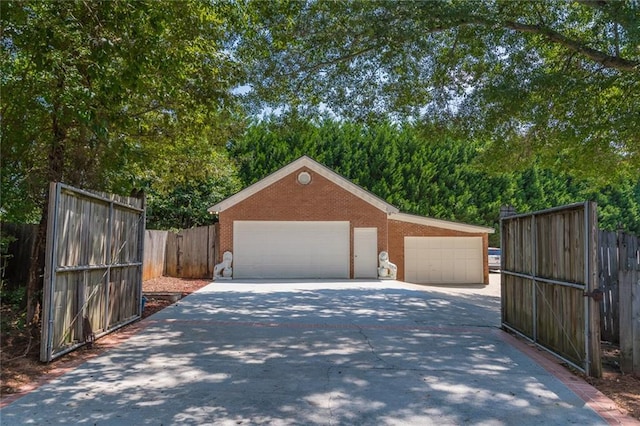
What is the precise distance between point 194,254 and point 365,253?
7.01 m

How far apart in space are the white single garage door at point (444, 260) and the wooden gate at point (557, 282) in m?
13.6

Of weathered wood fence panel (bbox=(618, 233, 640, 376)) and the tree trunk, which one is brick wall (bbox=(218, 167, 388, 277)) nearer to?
the tree trunk

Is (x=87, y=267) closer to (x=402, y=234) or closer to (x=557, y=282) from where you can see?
(x=557, y=282)

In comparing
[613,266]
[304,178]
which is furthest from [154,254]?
[613,266]

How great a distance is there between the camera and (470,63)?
38.1 feet

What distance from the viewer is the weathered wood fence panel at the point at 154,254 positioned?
16547 mm

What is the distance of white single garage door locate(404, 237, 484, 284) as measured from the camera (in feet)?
74.1

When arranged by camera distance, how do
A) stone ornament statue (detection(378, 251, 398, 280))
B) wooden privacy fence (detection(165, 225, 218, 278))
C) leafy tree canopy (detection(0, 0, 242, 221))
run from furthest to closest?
1. wooden privacy fence (detection(165, 225, 218, 278))
2. stone ornament statue (detection(378, 251, 398, 280))
3. leafy tree canopy (detection(0, 0, 242, 221))

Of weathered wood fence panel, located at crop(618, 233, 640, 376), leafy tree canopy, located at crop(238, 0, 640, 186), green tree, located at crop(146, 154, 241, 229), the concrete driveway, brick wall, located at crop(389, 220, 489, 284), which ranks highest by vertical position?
leafy tree canopy, located at crop(238, 0, 640, 186)

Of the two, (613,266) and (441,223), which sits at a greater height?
(441,223)

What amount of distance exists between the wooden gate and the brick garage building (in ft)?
35.6

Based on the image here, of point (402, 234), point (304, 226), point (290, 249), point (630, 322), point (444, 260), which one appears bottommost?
point (630, 322)

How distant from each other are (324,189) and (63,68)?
13.4 meters

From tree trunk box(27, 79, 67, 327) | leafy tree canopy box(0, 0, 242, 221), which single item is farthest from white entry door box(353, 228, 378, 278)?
tree trunk box(27, 79, 67, 327)
